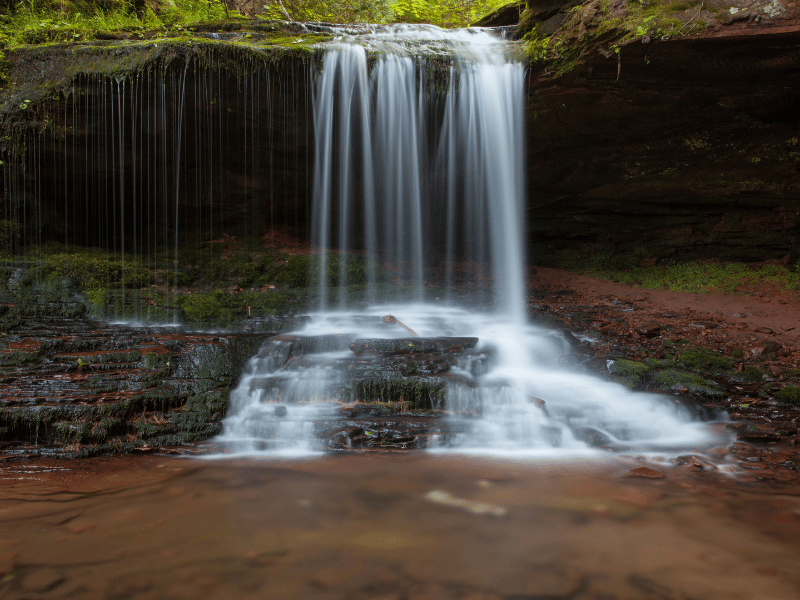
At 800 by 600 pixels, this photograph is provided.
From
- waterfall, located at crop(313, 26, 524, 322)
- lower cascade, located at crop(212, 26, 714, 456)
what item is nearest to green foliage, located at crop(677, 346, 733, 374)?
lower cascade, located at crop(212, 26, 714, 456)

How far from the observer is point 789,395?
192 inches

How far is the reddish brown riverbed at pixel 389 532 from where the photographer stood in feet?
7.55

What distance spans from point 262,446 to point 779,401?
5442mm

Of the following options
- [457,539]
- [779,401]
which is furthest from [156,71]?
[779,401]

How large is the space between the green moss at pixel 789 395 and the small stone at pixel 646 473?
2.38 meters

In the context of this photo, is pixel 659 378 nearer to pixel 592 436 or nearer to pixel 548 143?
pixel 592 436

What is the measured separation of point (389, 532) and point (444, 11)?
15.0m

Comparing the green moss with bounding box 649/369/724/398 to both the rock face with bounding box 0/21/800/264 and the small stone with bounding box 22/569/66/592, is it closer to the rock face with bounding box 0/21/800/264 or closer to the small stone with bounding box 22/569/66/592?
the rock face with bounding box 0/21/800/264

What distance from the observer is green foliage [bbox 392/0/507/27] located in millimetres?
13453

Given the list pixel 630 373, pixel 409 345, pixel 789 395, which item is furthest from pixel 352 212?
pixel 789 395

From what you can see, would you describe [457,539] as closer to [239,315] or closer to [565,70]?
[239,315]

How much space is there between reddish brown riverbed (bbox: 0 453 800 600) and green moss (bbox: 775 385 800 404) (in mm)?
2072

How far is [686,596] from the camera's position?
224cm

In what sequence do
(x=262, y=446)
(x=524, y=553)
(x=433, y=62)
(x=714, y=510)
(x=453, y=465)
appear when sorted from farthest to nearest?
(x=433, y=62) → (x=262, y=446) → (x=453, y=465) → (x=714, y=510) → (x=524, y=553)
